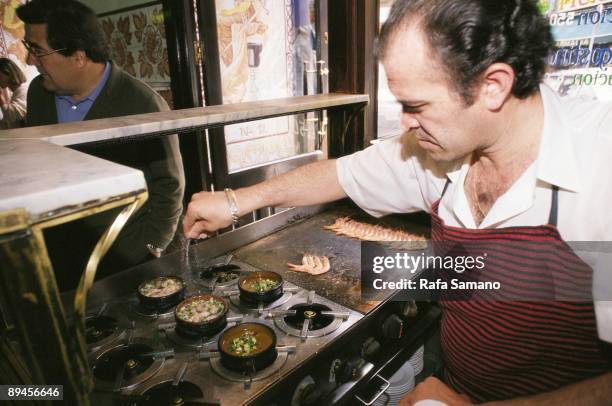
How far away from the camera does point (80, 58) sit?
9.67 ft

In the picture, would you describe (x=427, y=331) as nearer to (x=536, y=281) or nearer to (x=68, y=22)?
(x=536, y=281)

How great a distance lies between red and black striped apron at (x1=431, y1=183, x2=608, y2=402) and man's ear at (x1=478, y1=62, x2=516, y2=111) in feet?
1.33

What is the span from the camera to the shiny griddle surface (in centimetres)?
232

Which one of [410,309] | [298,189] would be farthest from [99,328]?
[410,309]

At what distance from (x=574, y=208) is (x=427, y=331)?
1.54 metres

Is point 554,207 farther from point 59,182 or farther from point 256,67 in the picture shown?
point 256,67

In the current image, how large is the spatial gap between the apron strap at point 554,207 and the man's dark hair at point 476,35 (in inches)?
15.6

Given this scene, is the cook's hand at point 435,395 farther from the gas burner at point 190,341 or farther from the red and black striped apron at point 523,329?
the gas burner at point 190,341

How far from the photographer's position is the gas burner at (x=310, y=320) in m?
1.93

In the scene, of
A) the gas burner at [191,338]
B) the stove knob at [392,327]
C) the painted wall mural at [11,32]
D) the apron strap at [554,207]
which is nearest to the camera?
the apron strap at [554,207]

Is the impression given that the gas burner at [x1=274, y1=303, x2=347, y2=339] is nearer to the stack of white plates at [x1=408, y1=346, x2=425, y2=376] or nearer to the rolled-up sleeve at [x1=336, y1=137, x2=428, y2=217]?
the rolled-up sleeve at [x1=336, y1=137, x2=428, y2=217]

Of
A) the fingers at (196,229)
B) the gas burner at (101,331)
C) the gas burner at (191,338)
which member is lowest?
the gas burner at (191,338)

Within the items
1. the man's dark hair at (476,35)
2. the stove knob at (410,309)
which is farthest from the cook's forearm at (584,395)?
the man's dark hair at (476,35)

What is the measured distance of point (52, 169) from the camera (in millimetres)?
683
